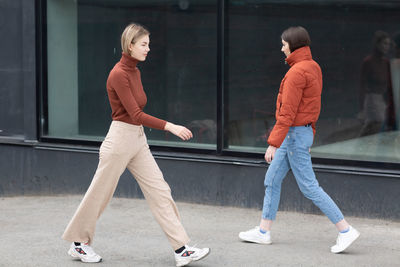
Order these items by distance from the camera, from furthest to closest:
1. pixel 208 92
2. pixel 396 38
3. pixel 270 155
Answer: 1. pixel 208 92
2. pixel 396 38
3. pixel 270 155

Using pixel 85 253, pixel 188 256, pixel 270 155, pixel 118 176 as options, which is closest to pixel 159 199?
pixel 118 176

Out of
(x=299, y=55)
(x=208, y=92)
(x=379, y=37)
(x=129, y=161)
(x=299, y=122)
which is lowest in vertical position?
(x=129, y=161)

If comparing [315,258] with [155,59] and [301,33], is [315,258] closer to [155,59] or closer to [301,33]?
[301,33]

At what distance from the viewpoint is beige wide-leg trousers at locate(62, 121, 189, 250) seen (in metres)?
5.28

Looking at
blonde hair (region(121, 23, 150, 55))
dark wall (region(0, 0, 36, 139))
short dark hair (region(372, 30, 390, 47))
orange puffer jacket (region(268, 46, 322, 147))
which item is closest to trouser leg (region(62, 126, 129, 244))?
blonde hair (region(121, 23, 150, 55))

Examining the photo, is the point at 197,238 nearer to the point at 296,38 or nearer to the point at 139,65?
the point at 296,38

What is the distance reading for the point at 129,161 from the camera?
5383 mm

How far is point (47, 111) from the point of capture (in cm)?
859

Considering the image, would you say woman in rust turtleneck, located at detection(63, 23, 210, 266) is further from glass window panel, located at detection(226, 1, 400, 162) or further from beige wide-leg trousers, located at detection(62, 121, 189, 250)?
glass window panel, located at detection(226, 1, 400, 162)

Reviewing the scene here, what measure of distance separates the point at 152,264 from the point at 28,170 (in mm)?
3629

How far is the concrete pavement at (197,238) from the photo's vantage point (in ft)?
18.3

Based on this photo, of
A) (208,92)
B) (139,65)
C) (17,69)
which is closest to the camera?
(208,92)

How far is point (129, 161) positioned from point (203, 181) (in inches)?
90.8

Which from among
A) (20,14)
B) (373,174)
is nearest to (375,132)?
(373,174)
